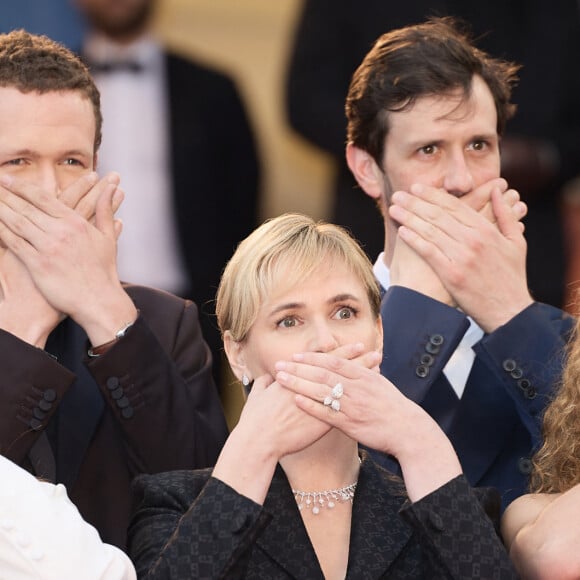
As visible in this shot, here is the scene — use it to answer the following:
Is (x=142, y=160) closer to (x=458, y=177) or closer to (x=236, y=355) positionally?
(x=458, y=177)

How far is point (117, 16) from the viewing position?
6.58 m

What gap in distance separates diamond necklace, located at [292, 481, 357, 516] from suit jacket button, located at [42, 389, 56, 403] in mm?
651

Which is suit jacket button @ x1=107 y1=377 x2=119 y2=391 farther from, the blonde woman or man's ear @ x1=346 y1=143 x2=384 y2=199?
man's ear @ x1=346 y1=143 x2=384 y2=199

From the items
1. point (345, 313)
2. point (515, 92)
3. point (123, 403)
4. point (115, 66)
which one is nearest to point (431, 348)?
point (345, 313)

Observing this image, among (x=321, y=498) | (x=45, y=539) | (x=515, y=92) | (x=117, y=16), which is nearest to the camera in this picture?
(x=45, y=539)

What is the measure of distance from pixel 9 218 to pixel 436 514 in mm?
1452

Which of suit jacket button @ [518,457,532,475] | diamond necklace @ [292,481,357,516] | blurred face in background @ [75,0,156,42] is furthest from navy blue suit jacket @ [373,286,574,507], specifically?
blurred face in background @ [75,0,156,42]

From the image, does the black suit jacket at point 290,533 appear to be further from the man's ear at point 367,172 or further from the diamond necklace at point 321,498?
the man's ear at point 367,172

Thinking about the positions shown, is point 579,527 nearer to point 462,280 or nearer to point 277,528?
point 277,528

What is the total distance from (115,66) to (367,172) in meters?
2.08

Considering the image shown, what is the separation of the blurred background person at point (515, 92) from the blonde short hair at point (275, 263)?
7.60 ft

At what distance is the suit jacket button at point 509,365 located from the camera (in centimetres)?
407

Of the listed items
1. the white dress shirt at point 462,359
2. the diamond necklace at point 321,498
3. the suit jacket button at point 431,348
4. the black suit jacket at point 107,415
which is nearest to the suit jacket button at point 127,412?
the black suit jacket at point 107,415

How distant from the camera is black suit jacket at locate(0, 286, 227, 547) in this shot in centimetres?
368
